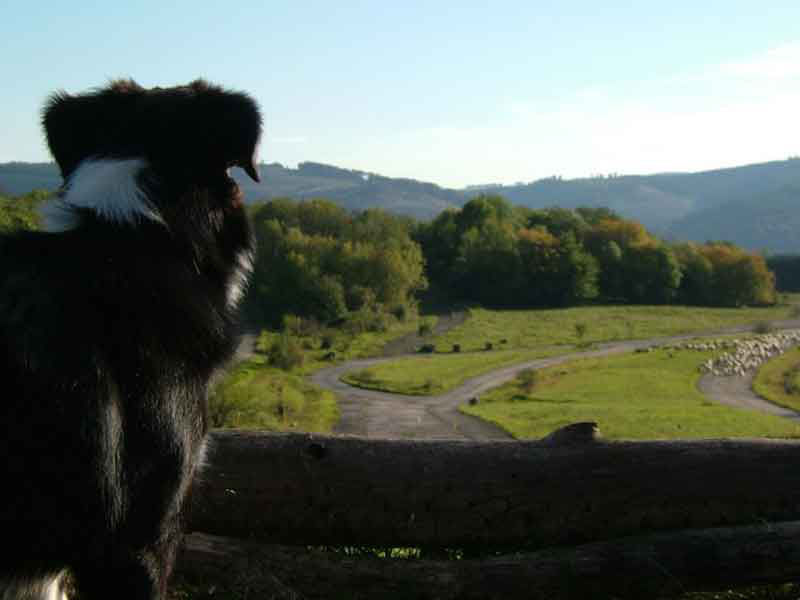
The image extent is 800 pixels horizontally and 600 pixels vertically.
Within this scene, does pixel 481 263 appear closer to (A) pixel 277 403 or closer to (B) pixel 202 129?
(A) pixel 277 403

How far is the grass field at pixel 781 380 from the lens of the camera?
58.7 m

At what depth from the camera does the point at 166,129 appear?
3.75 metres

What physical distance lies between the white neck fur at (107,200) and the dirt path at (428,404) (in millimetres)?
37205

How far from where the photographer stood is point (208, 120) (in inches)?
148

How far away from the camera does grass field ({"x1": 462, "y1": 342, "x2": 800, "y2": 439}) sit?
38344 mm

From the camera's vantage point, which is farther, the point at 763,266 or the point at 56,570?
the point at 763,266

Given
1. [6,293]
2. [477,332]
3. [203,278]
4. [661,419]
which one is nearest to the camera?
[6,293]

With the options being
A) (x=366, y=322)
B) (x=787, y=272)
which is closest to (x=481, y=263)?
(x=366, y=322)

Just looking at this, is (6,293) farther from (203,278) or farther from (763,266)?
(763,266)

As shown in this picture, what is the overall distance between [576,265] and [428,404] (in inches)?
2285

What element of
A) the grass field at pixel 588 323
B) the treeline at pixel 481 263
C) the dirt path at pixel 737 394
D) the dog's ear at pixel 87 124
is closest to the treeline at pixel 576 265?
the treeline at pixel 481 263

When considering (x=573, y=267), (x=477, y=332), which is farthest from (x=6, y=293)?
(x=573, y=267)

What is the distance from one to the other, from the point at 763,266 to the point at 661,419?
89570 mm

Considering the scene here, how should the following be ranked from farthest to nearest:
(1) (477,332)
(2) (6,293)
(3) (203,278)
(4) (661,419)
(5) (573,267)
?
(5) (573,267) → (1) (477,332) → (4) (661,419) → (3) (203,278) → (2) (6,293)
